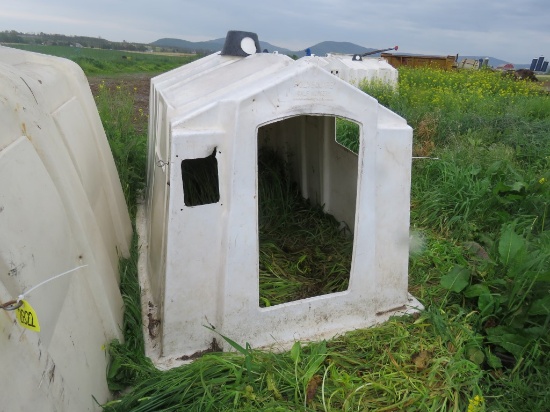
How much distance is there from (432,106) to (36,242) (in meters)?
7.37

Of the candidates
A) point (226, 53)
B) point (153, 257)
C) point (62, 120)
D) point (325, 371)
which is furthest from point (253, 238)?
point (226, 53)

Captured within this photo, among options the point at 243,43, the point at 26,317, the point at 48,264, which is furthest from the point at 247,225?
the point at 243,43

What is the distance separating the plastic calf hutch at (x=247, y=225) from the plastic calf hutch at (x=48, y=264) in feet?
1.16

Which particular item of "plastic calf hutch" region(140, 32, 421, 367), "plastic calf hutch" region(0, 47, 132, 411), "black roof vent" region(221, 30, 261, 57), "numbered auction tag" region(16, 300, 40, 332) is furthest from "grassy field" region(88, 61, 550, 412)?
"black roof vent" region(221, 30, 261, 57)

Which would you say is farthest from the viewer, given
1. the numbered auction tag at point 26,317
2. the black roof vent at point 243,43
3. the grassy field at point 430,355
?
the black roof vent at point 243,43

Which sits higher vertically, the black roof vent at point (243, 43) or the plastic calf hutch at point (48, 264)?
the black roof vent at point (243, 43)

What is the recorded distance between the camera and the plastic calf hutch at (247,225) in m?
2.21

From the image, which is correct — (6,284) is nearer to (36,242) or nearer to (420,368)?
(36,242)

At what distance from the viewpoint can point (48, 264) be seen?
66.7 inches

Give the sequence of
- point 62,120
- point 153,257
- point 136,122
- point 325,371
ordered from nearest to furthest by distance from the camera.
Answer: point 325,371 → point 62,120 → point 153,257 → point 136,122

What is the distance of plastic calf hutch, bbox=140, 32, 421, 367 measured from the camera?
2.21 metres

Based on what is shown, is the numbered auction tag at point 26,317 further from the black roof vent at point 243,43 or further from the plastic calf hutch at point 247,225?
the black roof vent at point 243,43

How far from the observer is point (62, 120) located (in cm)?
265

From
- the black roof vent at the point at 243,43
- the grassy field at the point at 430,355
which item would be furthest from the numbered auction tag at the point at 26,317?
the black roof vent at the point at 243,43
